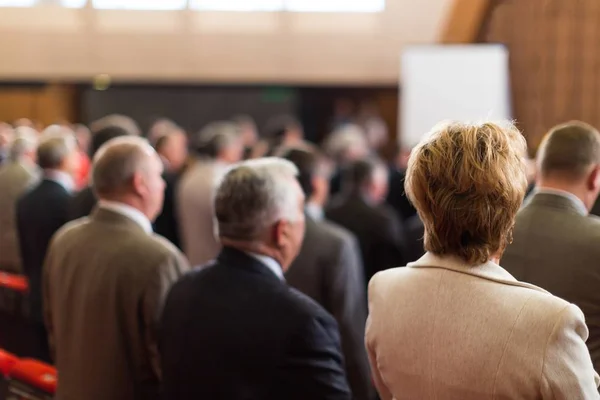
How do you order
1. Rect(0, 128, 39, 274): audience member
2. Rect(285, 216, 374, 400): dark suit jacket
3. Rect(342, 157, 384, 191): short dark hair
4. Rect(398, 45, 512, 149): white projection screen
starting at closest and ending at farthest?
Rect(285, 216, 374, 400): dark suit jacket
Rect(342, 157, 384, 191): short dark hair
Rect(0, 128, 39, 274): audience member
Rect(398, 45, 512, 149): white projection screen

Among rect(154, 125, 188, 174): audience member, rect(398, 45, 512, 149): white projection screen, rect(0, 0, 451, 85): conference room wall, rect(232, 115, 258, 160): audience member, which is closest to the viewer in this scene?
rect(398, 45, 512, 149): white projection screen

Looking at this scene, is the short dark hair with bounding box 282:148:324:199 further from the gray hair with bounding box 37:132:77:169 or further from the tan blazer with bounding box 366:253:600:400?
the tan blazer with bounding box 366:253:600:400

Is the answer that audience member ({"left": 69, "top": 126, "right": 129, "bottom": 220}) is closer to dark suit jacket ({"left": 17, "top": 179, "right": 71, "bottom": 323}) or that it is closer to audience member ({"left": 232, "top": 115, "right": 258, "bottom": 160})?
dark suit jacket ({"left": 17, "top": 179, "right": 71, "bottom": 323})

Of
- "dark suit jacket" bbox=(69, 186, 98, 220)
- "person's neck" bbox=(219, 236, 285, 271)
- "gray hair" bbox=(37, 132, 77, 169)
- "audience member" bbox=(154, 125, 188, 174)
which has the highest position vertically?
"person's neck" bbox=(219, 236, 285, 271)

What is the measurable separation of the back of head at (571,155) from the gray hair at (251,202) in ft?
2.71

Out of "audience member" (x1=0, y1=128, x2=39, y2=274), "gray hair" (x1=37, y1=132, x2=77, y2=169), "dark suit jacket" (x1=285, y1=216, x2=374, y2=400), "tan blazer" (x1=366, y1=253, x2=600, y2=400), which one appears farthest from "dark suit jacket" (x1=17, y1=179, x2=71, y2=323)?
"tan blazer" (x1=366, y1=253, x2=600, y2=400)

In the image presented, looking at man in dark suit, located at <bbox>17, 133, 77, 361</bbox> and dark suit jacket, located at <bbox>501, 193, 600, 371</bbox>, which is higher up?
dark suit jacket, located at <bbox>501, 193, 600, 371</bbox>

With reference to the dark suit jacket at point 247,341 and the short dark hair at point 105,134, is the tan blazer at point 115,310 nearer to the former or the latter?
the dark suit jacket at point 247,341

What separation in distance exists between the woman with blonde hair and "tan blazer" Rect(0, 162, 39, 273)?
4229 millimetres

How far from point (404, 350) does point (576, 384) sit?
14.2 inches

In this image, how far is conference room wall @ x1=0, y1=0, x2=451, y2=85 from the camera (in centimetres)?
1079

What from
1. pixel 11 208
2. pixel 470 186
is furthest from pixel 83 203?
pixel 470 186

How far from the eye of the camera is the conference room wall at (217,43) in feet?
35.4

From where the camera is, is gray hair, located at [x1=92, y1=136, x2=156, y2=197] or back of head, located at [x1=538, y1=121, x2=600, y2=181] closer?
back of head, located at [x1=538, y1=121, x2=600, y2=181]
